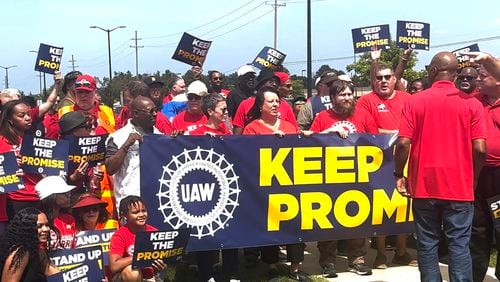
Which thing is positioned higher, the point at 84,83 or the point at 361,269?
the point at 84,83

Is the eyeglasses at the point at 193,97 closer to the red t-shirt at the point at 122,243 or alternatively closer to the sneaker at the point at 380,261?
the red t-shirt at the point at 122,243

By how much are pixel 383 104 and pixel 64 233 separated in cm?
363

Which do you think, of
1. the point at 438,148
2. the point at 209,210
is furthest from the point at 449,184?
the point at 209,210

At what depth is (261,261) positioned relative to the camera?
676 centimetres

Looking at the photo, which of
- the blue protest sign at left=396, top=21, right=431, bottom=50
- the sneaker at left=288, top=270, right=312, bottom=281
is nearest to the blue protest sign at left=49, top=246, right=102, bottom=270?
the sneaker at left=288, top=270, right=312, bottom=281

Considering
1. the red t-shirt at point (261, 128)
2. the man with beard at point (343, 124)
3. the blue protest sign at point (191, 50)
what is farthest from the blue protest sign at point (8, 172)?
the blue protest sign at point (191, 50)

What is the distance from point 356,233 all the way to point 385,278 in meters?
0.55

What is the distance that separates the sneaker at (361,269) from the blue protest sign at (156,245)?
257 centimetres

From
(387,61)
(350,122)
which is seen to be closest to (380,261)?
(350,122)

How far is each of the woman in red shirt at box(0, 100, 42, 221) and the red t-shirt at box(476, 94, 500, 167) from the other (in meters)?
4.02

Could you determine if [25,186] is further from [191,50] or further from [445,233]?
[191,50]

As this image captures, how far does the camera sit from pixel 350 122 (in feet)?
20.3

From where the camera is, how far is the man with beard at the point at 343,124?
6.04 m

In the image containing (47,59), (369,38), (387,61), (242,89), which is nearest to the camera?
(242,89)
